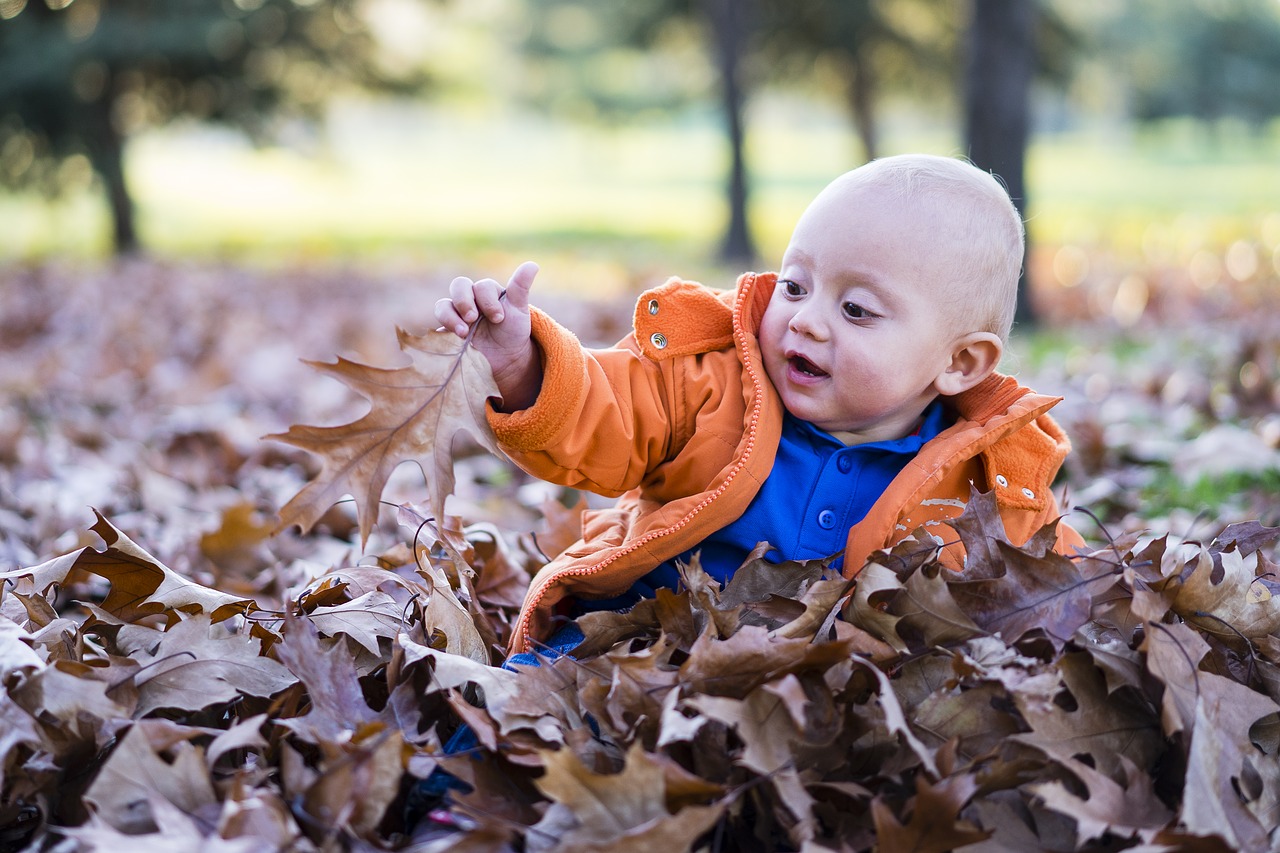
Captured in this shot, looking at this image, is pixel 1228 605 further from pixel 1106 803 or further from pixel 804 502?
pixel 804 502

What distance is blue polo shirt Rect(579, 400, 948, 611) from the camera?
2219 mm

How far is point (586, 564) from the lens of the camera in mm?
2199

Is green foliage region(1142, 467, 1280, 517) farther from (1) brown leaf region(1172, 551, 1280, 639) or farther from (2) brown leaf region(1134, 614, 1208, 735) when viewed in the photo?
(2) brown leaf region(1134, 614, 1208, 735)

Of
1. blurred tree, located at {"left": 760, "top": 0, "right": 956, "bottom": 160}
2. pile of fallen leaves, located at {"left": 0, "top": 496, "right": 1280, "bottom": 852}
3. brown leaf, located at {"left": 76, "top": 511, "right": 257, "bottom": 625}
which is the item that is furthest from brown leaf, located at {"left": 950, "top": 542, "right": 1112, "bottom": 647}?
blurred tree, located at {"left": 760, "top": 0, "right": 956, "bottom": 160}

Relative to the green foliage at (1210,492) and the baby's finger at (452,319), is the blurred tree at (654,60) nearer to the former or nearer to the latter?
the green foliage at (1210,492)

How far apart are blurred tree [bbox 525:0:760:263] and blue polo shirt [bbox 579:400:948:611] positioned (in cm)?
1126

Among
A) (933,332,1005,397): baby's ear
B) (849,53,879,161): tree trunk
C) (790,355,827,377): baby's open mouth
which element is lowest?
(849,53,879,161): tree trunk

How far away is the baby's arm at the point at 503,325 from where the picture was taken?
2049mm

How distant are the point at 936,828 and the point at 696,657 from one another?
1.37ft

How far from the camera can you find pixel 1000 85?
24.2 feet

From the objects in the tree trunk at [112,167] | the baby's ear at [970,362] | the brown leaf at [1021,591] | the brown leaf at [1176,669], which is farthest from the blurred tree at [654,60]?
the brown leaf at [1176,669]

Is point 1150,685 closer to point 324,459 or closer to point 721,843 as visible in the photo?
point 721,843

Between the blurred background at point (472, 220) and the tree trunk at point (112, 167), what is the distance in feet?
0.13

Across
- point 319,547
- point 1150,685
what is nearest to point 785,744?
point 1150,685
